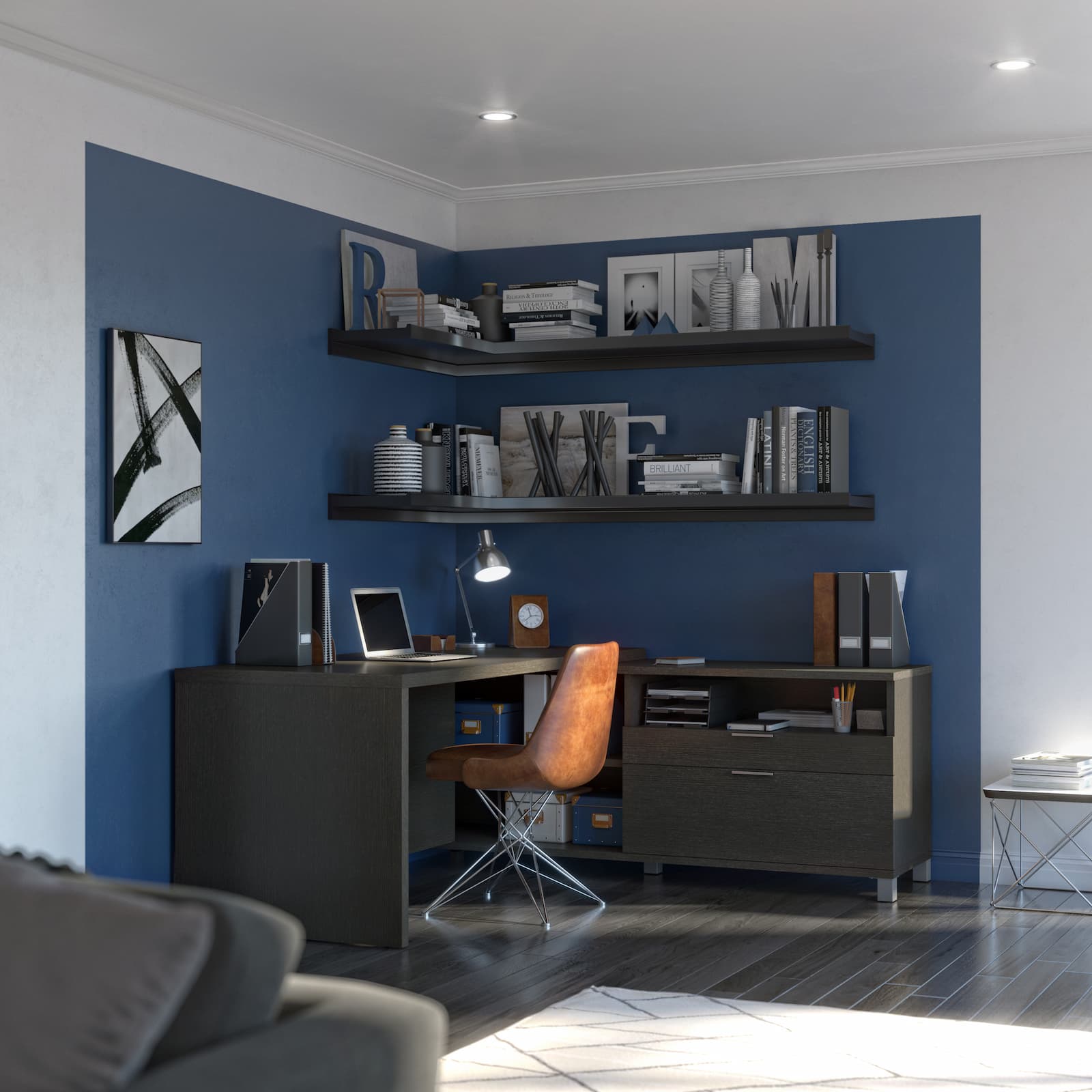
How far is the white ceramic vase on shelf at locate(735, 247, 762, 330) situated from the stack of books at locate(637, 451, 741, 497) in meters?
0.49

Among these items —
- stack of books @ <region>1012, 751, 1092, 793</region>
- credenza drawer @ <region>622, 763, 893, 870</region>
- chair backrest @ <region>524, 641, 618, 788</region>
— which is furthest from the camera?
credenza drawer @ <region>622, 763, 893, 870</region>

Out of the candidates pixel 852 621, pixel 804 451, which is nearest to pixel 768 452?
pixel 804 451

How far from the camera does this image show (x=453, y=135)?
17.1 ft

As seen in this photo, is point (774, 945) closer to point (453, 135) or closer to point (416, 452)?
point (416, 452)

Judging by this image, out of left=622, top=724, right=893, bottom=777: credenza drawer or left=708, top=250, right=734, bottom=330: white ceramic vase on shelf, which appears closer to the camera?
left=622, top=724, right=893, bottom=777: credenza drawer

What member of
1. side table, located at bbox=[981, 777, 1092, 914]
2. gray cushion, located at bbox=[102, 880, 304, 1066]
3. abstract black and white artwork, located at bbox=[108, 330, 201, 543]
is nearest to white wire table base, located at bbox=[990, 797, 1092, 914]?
side table, located at bbox=[981, 777, 1092, 914]

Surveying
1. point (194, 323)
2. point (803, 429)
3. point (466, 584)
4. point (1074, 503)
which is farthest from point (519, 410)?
point (1074, 503)

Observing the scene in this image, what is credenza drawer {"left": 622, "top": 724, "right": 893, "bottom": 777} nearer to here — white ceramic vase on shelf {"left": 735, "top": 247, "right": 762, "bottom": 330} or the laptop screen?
the laptop screen

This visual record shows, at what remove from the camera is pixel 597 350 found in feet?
18.8

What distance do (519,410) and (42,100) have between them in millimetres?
2434

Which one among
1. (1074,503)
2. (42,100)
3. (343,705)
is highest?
(42,100)

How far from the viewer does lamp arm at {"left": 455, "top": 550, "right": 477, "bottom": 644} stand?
5.96 m

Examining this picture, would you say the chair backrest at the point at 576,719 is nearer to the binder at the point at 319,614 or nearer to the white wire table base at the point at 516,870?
the white wire table base at the point at 516,870

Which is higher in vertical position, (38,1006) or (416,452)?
(416,452)
